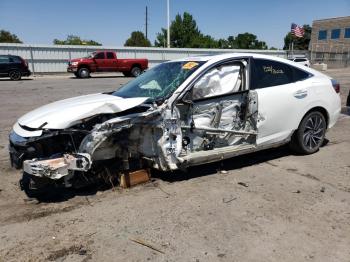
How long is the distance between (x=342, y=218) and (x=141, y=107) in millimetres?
2522

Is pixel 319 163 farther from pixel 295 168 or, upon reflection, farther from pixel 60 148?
pixel 60 148

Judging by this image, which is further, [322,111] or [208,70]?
[322,111]

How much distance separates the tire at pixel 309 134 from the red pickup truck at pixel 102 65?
2284cm

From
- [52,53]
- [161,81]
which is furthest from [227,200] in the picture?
[52,53]

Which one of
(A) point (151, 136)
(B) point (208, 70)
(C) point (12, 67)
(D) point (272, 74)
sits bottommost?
(C) point (12, 67)

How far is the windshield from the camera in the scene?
485 centimetres

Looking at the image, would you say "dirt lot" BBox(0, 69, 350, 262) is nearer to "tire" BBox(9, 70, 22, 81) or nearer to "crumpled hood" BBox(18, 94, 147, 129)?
"crumpled hood" BBox(18, 94, 147, 129)

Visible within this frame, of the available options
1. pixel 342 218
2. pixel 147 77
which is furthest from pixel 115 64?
pixel 342 218

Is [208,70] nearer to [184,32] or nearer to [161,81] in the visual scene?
[161,81]

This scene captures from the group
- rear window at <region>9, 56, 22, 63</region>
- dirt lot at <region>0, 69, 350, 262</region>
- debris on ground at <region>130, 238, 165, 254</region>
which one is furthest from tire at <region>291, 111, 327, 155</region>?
rear window at <region>9, 56, 22, 63</region>

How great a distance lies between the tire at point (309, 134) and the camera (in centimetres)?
590

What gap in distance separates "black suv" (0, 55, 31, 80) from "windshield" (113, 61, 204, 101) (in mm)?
20364

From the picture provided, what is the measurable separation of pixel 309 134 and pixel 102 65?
76.5 feet

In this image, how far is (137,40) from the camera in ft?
258
